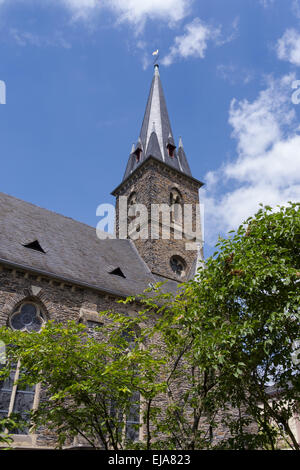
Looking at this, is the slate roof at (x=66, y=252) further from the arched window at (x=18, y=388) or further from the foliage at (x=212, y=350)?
the foliage at (x=212, y=350)

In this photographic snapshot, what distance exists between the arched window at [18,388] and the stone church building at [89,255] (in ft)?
0.09

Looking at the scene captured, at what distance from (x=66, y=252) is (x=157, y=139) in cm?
1461

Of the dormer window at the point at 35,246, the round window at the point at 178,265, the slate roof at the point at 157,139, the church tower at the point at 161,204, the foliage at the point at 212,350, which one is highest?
the slate roof at the point at 157,139

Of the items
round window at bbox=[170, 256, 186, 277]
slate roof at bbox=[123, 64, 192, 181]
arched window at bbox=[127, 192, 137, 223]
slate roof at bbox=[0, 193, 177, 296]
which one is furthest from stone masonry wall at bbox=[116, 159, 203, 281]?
slate roof at bbox=[0, 193, 177, 296]

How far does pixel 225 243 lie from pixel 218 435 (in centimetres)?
1022

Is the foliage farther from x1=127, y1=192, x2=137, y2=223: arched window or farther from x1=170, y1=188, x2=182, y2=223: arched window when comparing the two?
x1=127, y1=192, x2=137, y2=223: arched window

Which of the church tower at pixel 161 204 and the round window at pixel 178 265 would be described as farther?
the round window at pixel 178 265

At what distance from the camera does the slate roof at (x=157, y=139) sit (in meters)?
27.5

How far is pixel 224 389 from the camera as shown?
7.58 m

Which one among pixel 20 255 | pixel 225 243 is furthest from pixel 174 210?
pixel 225 243

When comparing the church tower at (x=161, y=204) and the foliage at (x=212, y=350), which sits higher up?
the church tower at (x=161, y=204)

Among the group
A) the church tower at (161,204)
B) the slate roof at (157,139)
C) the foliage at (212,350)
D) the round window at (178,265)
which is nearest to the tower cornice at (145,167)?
the church tower at (161,204)
